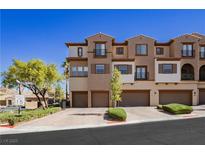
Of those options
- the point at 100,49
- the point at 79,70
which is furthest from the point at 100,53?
the point at 79,70

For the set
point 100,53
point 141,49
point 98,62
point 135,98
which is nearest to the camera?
point 98,62

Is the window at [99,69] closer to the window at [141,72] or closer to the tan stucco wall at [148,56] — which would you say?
the tan stucco wall at [148,56]

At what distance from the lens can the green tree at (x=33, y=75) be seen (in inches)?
1351

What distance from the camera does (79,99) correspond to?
39688mm

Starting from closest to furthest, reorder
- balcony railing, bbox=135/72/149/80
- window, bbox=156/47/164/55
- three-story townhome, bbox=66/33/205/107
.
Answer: three-story townhome, bbox=66/33/205/107 < balcony railing, bbox=135/72/149/80 < window, bbox=156/47/164/55

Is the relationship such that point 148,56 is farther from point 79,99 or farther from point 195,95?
point 79,99

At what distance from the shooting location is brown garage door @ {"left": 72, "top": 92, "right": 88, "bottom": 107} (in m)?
39.5

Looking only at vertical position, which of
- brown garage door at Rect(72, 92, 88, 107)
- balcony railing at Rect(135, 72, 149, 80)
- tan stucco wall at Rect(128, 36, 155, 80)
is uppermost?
tan stucco wall at Rect(128, 36, 155, 80)

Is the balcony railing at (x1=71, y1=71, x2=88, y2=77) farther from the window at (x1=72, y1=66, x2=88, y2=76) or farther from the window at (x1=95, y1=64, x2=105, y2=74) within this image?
the window at (x1=95, y1=64, x2=105, y2=74)

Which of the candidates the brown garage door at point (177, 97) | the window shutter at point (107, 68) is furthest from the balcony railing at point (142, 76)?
the window shutter at point (107, 68)

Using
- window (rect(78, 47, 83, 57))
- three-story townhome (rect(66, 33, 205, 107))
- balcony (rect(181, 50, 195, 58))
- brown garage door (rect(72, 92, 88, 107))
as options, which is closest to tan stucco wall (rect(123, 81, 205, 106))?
three-story townhome (rect(66, 33, 205, 107))

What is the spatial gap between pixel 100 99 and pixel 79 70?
17.2 feet

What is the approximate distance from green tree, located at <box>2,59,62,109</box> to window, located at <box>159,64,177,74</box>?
14.7 meters

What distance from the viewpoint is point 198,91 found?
131 ft
